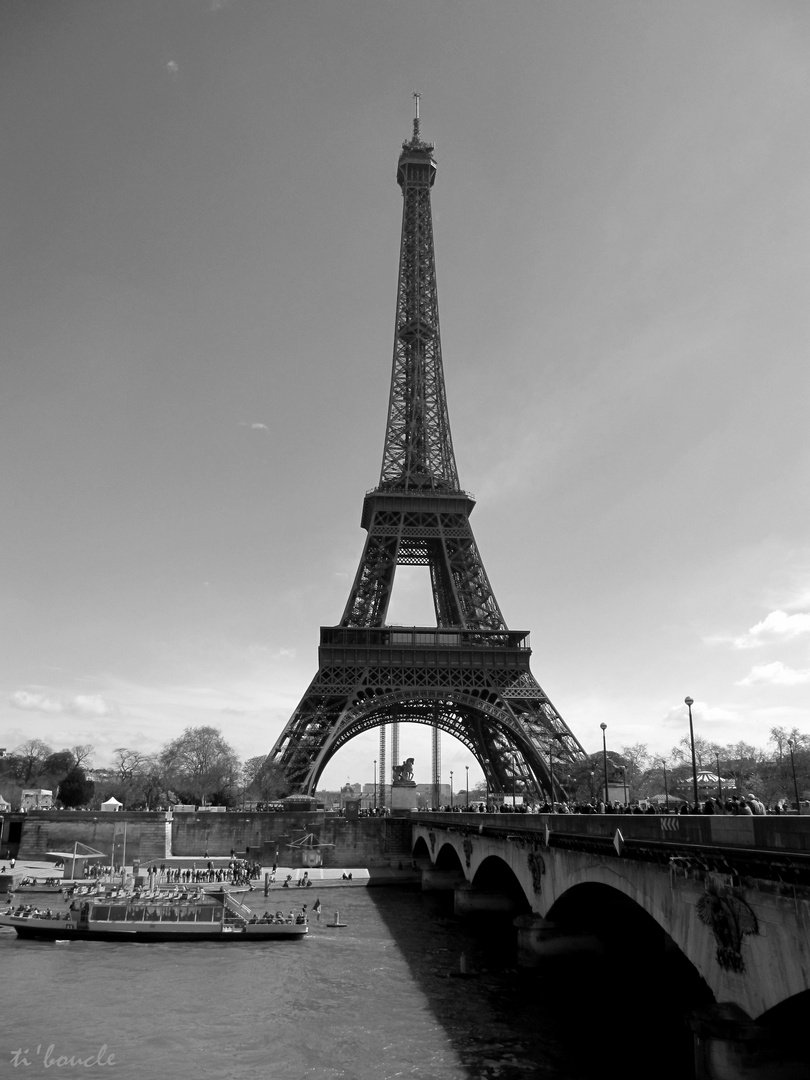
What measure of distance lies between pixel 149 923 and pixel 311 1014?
18.0 meters

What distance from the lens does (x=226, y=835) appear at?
7206cm

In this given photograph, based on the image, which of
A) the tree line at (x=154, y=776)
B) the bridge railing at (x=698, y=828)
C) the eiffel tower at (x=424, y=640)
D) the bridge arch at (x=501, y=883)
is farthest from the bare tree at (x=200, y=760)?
the bridge railing at (x=698, y=828)

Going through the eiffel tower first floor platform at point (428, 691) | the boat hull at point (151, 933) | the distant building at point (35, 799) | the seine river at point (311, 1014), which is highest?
the eiffel tower first floor platform at point (428, 691)

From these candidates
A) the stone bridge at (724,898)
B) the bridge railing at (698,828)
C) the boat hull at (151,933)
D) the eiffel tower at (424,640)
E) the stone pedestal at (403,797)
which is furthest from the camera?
the stone pedestal at (403,797)

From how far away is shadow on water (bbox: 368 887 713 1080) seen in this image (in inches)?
825

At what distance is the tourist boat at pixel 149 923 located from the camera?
3941cm

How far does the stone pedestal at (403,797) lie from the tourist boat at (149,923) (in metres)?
35.8

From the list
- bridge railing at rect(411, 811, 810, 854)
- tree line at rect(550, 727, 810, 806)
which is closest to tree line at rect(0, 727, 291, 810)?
tree line at rect(550, 727, 810, 806)

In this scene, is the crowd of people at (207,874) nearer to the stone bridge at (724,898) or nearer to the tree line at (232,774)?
the tree line at (232,774)

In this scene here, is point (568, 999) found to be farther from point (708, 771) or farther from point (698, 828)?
point (708, 771)

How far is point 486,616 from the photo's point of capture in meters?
82.6

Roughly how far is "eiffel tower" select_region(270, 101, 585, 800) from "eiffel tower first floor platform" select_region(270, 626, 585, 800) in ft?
0.34

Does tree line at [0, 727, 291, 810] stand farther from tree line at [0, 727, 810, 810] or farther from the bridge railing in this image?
the bridge railing

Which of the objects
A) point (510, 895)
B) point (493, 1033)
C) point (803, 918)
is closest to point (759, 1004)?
point (803, 918)
